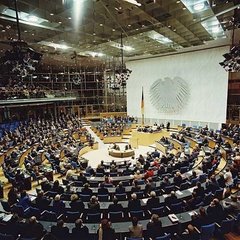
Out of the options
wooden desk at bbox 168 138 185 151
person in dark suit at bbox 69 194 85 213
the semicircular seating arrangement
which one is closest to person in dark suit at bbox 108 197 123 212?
the semicircular seating arrangement

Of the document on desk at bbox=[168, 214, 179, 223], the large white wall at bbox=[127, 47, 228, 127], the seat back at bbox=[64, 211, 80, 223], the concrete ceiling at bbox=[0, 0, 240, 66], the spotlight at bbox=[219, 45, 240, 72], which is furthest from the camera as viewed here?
the large white wall at bbox=[127, 47, 228, 127]

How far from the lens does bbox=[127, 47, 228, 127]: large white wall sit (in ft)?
70.2

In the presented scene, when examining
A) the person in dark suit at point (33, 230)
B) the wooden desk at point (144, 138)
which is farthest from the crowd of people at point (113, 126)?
the person in dark suit at point (33, 230)

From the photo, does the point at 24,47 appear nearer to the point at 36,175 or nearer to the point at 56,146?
the point at 36,175

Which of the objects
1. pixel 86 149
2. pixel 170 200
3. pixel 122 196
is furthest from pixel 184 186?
pixel 86 149

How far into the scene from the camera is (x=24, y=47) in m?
7.64

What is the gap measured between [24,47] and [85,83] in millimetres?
25350

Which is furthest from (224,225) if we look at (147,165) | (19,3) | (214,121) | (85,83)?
(85,83)

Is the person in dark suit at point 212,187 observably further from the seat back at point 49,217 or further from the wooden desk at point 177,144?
the wooden desk at point 177,144

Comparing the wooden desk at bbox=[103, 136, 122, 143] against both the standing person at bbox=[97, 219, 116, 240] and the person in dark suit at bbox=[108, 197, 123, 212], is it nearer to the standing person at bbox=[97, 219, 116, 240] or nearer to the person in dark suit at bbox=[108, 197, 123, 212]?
the person in dark suit at bbox=[108, 197, 123, 212]

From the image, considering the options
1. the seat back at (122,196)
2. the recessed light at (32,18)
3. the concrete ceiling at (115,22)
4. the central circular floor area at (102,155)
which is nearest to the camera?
the seat back at (122,196)

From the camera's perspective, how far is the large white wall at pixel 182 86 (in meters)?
21.4

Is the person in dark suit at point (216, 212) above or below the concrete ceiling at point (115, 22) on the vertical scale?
below

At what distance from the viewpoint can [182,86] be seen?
78.6 ft
